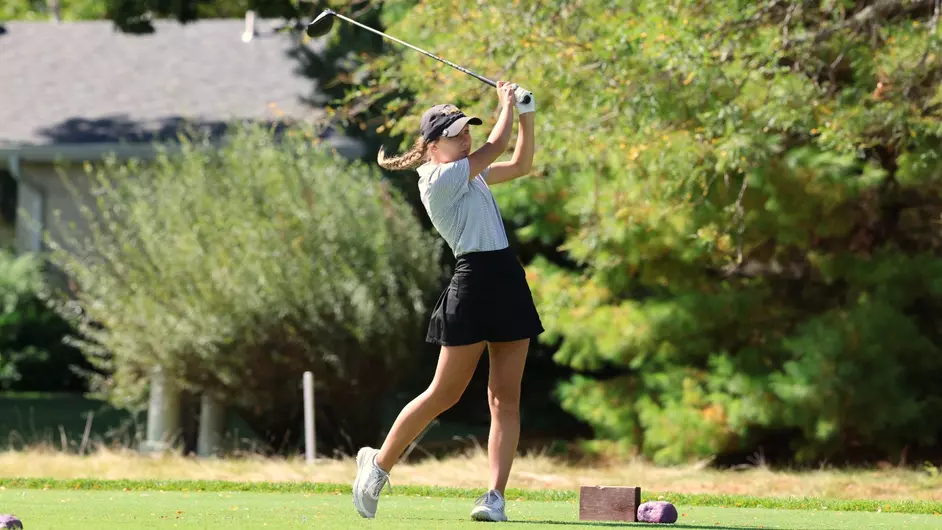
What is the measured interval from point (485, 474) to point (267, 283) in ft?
8.24

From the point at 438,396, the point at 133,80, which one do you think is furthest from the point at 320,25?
the point at 133,80

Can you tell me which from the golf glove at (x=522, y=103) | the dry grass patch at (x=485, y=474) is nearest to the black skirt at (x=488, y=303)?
the golf glove at (x=522, y=103)

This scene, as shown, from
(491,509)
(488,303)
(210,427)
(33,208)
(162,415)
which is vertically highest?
(33,208)

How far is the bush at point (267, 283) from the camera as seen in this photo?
11742 millimetres

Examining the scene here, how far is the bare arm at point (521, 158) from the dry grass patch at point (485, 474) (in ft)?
13.6

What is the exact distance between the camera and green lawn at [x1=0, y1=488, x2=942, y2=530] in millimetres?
5465

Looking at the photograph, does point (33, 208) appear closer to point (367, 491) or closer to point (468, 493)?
point (468, 493)

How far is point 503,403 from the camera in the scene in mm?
5742

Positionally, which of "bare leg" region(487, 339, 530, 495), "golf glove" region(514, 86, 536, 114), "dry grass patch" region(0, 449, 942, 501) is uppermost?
"golf glove" region(514, 86, 536, 114)

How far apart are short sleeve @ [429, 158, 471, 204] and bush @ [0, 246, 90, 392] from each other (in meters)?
12.2

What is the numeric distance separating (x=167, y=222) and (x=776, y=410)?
201 inches

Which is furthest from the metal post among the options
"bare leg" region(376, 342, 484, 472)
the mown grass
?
"bare leg" region(376, 342, 484, 472)

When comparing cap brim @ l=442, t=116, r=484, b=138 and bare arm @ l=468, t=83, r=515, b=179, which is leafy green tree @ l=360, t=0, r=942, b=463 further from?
cap brim @ l=442, t=116, r=484, b=138

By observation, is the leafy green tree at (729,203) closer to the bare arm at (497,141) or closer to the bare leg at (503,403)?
the bare arm at (497,141)
